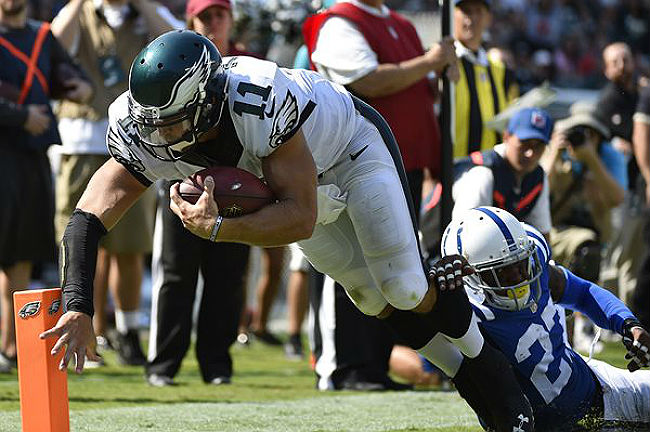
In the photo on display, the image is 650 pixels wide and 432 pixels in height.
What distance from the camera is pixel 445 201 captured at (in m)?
5.33

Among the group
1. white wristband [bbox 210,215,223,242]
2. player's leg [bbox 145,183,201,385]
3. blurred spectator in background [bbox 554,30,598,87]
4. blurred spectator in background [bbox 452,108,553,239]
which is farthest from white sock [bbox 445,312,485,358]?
blurred spectator in background [bbox 554,30,598,87]

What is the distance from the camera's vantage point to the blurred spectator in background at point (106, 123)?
20.1 feet

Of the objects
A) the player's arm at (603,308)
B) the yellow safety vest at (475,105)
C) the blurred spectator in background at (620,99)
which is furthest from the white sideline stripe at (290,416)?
the blurred spectator in background at (620,99)

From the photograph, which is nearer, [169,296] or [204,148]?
[204,148]

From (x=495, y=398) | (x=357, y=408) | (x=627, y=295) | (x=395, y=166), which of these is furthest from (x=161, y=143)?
(x=627, y=295)

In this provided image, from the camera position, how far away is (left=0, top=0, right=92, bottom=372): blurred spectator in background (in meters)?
5.66

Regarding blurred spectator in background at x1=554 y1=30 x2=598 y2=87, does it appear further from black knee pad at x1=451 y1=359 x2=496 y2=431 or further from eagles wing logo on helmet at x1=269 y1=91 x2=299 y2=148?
eagles wing logo on helmet at x1=269 y1=91 x2=299 y2=148

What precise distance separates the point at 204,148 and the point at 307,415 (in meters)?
1.41

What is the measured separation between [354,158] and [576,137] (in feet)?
12.0

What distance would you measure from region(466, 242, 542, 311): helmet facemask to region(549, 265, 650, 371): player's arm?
0.24 meters

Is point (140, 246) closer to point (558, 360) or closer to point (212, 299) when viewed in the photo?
point (212, 299)

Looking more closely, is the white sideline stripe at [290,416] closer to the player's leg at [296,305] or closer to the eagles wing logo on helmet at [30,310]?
the eagles wing logo on helmet at [30,310]

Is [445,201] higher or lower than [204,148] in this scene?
lower

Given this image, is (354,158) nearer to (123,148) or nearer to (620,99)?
(123,148)
